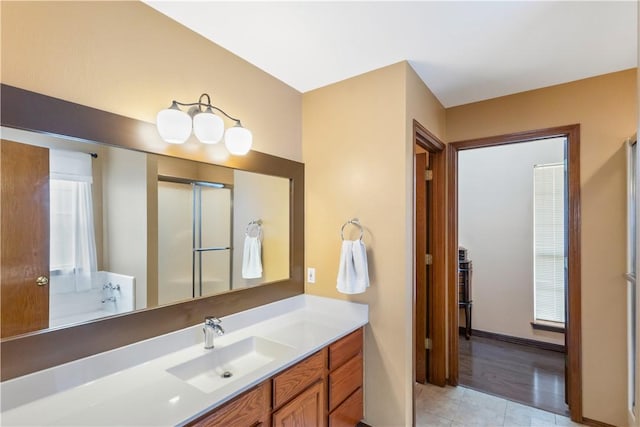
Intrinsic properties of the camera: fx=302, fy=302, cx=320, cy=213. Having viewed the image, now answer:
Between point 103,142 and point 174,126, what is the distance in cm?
29

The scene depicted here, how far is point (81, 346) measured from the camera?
1.19m

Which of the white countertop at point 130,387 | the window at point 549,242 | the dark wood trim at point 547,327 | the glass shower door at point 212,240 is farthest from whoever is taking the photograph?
the window at point 549,242

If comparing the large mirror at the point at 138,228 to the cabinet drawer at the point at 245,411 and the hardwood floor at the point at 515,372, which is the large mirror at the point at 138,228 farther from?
the hardwood floor at the point at 515,372

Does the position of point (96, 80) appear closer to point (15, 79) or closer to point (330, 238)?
point (15, 79)

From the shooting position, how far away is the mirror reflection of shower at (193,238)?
154 centimetres

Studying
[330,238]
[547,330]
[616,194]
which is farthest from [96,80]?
[547,330]

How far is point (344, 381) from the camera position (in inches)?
72.1

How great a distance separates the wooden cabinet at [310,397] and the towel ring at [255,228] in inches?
34.1

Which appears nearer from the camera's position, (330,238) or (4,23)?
(4,23)

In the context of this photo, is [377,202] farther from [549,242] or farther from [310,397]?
[549,242]

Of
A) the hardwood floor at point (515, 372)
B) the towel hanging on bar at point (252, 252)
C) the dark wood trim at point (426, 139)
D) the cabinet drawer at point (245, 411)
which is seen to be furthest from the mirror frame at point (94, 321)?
the hardwood floor at point (515, 372)

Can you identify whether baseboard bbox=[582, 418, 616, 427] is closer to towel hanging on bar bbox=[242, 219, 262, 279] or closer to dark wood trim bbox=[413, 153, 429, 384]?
dark wood trim bbox=[413, 153, 429, 384]

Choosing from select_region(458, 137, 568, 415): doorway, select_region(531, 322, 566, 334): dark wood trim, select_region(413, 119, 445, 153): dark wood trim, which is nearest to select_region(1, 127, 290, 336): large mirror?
select_region(413, 119, 445, 153): dark wood trim

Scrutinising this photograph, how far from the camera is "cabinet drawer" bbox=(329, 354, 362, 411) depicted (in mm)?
1723
